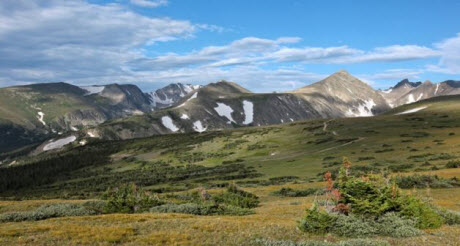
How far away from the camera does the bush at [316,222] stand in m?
27.4

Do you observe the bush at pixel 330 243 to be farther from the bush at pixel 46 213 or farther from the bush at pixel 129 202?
the bush at pixel 46 213

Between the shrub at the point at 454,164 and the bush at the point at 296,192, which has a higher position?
the shrub at the point at 454,164

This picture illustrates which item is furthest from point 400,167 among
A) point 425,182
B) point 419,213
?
point 419,213

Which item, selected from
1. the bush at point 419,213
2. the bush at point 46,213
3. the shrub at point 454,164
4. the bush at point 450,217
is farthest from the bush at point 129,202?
the shrub at point 454,164

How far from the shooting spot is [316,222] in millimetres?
27406

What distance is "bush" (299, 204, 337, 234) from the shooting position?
27.4 m

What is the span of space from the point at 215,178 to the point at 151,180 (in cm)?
2749

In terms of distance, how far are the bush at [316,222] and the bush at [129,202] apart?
23.6m

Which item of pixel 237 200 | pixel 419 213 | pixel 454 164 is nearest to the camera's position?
pixel 419 213

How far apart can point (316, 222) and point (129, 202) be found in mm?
25486

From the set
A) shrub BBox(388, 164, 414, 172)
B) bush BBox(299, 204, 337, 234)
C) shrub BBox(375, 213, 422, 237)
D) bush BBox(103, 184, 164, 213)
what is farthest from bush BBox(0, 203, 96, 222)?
shrub BBox(388, 164, 414, 172)

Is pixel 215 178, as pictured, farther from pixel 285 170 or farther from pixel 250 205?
pixel 250 205

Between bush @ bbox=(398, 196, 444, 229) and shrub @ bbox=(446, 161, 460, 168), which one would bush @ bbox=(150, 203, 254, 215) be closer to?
bush @ bbox=(398, 196, 444, 229)

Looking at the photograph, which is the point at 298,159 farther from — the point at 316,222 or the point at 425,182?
the point at 316,222
